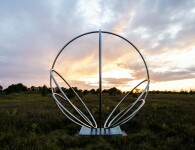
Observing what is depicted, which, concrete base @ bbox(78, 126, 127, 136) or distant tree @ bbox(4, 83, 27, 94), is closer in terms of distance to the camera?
concrete base @ bbox(78, 126, 127, 136)

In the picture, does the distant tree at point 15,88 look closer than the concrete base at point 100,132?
No

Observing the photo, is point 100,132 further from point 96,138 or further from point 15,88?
point 15,88

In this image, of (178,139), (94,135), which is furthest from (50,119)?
(178,139)

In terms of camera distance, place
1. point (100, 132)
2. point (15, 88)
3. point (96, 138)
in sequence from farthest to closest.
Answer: point (15, 88) < point (100, 132) < point (96, 138)

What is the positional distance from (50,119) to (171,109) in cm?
520

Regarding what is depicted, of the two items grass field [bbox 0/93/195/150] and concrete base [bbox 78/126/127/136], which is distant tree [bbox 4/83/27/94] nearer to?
grass field [bbox 0/93/195/150]

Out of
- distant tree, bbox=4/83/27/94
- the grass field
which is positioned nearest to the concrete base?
the grass field

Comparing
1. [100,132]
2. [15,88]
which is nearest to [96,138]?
[100,132]

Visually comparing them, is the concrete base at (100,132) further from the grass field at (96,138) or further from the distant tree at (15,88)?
the distant tree at (15,88)

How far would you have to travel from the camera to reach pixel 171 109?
13.1 metres

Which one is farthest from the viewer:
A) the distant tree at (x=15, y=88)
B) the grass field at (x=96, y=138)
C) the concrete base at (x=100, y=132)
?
the distant tree at (x=15, y=88)

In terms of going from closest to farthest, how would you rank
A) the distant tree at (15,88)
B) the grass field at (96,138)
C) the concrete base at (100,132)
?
the grass field at (96,138) < the concrete base at (100,132) < the distant tree at (15,88)

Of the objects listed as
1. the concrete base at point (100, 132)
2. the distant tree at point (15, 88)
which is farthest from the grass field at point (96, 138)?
the distant tree at point (15, 88)

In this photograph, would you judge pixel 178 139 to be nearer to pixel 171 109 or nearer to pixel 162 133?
pixel 162 133
